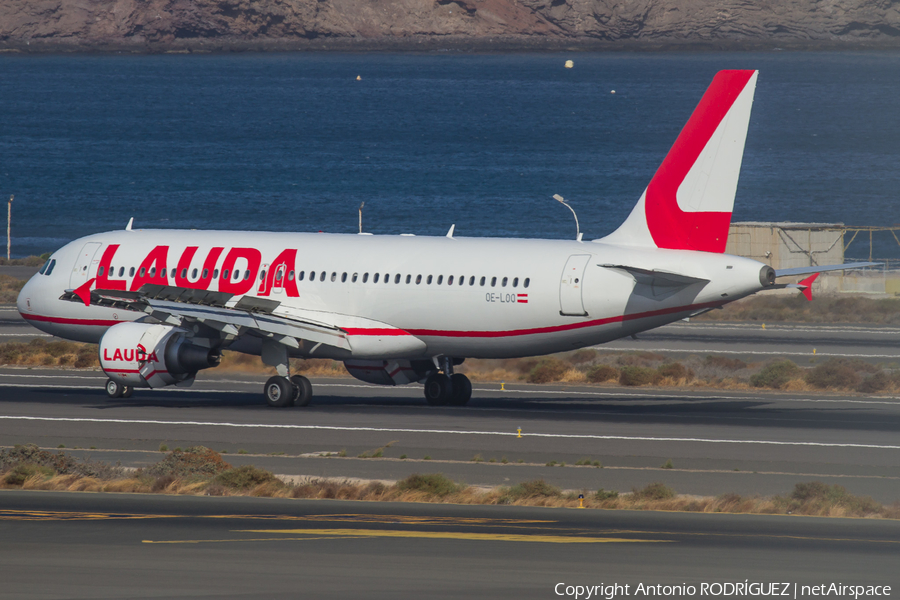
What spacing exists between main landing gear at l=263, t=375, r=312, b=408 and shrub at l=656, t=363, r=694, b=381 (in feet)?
49.5

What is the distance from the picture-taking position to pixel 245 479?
24.4 m

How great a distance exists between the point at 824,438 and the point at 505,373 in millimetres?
20003

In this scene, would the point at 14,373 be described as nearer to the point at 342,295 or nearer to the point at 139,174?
the point at 342,295

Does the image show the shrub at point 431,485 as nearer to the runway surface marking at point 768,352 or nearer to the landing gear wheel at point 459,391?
the landing gear wheel at point 459,391

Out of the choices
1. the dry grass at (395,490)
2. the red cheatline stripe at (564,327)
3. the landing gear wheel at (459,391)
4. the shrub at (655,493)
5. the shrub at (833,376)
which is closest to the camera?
the dry grass at (395,490)

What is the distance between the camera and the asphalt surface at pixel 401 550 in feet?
50.5

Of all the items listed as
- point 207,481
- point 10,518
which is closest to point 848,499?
point 207,481

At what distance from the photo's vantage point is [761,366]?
5109 centimetres

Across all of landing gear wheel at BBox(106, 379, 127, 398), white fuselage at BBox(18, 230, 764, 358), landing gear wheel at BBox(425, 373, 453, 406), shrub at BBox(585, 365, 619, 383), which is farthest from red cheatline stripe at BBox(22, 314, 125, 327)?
shrub at BBox(585, 365, 619, 383)

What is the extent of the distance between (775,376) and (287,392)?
712 inches

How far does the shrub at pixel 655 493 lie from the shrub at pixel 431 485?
10.5ft

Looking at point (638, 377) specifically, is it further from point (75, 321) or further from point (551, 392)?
point (75, 321)

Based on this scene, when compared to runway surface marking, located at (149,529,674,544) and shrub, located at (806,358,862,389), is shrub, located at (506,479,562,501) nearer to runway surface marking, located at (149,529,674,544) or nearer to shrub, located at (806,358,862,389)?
runway surface marking, located at (149,529,674,544)

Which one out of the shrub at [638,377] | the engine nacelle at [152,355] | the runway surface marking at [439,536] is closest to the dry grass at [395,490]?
the runway surface marking at [439,536]
